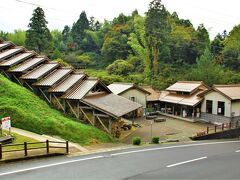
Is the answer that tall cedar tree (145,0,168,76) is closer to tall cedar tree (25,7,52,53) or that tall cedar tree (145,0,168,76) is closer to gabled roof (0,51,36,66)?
tall cedar tree (25,7,52,53)

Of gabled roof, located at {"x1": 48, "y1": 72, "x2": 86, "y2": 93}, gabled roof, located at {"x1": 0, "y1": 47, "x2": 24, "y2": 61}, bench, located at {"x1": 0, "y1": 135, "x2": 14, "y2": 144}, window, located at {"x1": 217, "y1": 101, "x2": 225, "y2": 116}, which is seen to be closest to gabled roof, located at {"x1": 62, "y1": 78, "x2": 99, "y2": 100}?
gabled roof, located at {"x1": 48, "y1": 72, "x2": 86, "y2": 93}

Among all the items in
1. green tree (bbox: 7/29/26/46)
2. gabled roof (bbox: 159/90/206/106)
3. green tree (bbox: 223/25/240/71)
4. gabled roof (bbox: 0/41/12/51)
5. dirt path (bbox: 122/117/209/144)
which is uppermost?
green tree (bbox: 7/29/26/46)

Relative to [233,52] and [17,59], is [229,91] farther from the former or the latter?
[233,52]

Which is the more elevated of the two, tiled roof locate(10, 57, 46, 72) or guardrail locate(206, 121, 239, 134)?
tiled roof locate(10, 57, 46, 72)

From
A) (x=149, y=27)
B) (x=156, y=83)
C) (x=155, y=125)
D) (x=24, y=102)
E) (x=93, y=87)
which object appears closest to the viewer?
(x=24, y=102)

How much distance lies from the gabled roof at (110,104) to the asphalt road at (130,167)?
26.3 feet

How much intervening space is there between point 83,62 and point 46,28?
1444 cm

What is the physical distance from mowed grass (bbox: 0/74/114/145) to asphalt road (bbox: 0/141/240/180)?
6.03 m

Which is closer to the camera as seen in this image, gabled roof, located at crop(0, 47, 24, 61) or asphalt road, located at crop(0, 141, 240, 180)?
asphalt road, located at crop(0, 141, 240, 180)

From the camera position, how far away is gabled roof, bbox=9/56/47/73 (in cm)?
3247

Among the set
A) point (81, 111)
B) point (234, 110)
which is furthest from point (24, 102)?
point (234, 110)

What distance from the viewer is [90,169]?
13.9 m

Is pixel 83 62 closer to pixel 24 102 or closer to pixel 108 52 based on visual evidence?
pixel 108 52

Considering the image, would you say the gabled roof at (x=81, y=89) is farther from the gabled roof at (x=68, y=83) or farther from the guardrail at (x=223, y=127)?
the guardrail at (x=223, y=127)
